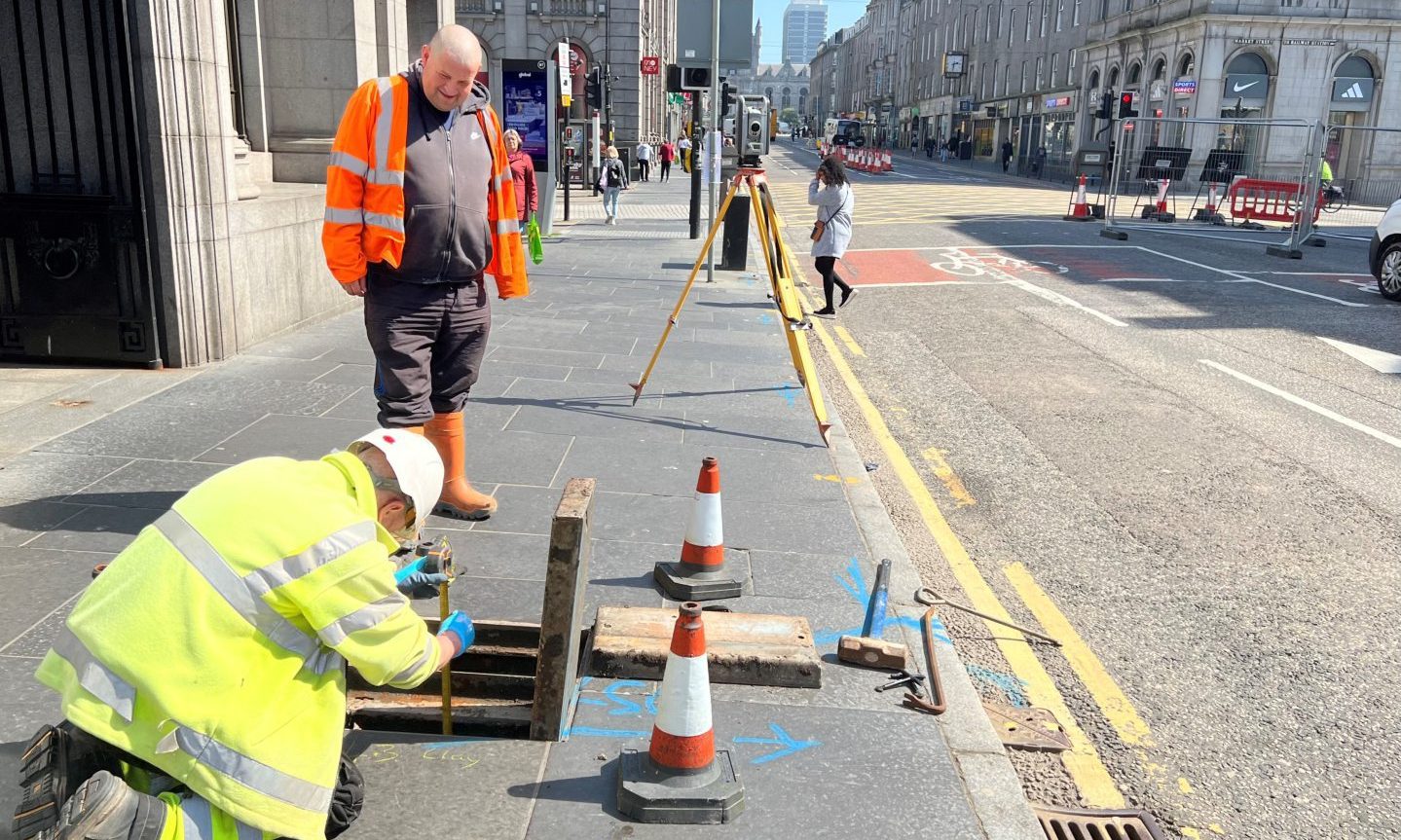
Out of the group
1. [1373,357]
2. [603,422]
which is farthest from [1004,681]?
[1373,357]

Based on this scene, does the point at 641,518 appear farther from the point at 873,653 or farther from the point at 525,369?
the point at 525,369

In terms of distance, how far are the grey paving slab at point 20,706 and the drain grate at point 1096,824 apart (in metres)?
2.93

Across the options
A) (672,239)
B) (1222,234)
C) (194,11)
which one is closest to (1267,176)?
(1222,234)

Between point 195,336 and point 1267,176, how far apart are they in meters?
40.3

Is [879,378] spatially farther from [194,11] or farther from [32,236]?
[32,236]

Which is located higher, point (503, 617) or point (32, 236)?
point (32, 236)

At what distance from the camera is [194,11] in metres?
7.19

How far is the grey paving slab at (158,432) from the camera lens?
571cm

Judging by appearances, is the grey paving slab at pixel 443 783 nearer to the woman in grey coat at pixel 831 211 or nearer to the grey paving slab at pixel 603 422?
the grey paving slab at pixel 603 422

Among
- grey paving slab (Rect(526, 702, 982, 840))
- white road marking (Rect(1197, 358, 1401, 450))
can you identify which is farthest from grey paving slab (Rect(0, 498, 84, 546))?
white road marking (Rect(1197, 358, 1401, 450))

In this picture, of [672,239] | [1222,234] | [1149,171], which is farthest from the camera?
[1149,171]

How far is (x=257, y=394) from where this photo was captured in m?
7.00

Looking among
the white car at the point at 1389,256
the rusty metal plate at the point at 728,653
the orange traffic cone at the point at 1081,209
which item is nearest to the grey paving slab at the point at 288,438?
the rusty metal plate at the point at 728,653

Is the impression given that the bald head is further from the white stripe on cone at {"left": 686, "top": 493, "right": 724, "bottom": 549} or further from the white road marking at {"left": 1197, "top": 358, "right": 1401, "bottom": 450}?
the white road marking at {"left": 1197, "top": 358, "right": 1401, "bottom": 450}
